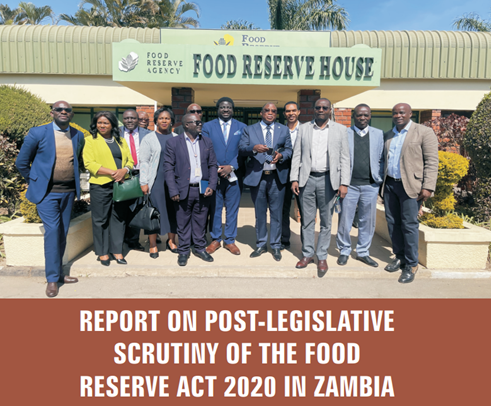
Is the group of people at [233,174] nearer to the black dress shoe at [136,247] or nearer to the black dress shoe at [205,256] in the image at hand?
the black dress shoe at [205,256]

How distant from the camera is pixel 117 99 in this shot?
Result: 12398 millimetres

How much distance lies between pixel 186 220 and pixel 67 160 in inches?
62.7

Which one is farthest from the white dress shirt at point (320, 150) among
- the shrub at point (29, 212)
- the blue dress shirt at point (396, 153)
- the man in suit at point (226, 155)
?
the shrub at point (29, 212)

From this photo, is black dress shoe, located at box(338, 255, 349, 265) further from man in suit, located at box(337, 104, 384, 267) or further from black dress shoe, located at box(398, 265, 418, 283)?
black dress shoe, located at box(398, 265, 418, 283)

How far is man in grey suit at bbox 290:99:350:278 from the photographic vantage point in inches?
181

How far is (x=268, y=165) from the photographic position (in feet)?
16.4

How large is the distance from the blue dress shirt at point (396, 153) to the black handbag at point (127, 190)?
10.6ft

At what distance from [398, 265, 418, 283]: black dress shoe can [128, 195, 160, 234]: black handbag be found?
10.6ft

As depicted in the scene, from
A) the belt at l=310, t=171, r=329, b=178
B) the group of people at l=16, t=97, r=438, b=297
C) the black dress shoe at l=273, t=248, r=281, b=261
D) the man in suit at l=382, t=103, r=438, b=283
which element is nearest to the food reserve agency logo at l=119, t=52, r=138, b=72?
the group of people at l=16, t=97, r=438, b=297

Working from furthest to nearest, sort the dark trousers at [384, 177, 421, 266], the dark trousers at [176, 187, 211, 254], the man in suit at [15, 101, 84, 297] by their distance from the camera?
the dark trousers at [176, 187, 211, 254], the dark trousers at [384, 177, 421, 266], the man in suit at [15, 101, 84, 297]

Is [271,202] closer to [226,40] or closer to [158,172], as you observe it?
[158,172]

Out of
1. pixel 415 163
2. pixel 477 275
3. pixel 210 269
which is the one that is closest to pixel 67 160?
pixel 210 269

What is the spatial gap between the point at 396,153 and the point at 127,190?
11.2ft

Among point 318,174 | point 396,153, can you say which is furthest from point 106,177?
point 396,153
